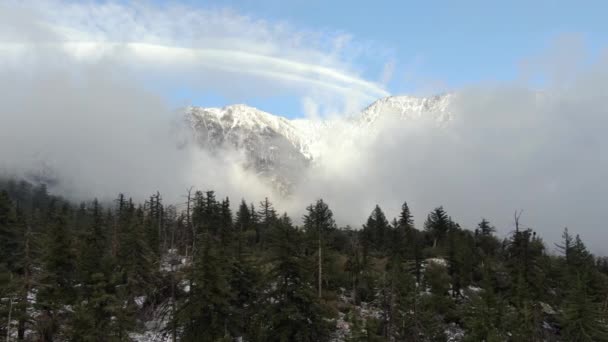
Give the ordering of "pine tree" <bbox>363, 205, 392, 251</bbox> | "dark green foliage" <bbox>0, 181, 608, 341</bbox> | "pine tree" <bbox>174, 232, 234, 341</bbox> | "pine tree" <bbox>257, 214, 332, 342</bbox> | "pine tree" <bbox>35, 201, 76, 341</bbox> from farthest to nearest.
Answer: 1. "pine tree" <bbox>363, 205, 392, 251</bbox>
2. "pine tree" <bbox>35, 201, 76, 341</bbox>
3. "pine tree" <bbox>174, 232, 234, 341</bbox>
4. "pine tree" <bbox>257, 214, 332, 342</bbox>
5. "dark green foliage" <bbox>0, 181, 608, 341</bbox>

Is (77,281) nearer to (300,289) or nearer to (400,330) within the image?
(300,289)

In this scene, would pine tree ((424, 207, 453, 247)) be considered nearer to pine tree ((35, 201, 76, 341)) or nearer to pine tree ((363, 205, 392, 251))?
pine tree ((363, 205, 392, 251))

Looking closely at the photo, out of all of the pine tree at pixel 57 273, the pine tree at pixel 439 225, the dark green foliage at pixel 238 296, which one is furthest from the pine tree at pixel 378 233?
the pine tree at pixel 57 273

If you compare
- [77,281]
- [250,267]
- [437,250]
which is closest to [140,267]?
[77,281]

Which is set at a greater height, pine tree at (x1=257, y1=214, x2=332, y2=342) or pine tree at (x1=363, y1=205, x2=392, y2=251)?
pine tree at (x1=363, y1=205, x2=392, y2=251)

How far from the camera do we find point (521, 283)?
154 ft

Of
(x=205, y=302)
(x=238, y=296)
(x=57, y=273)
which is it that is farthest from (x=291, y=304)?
(x=57, y=273)

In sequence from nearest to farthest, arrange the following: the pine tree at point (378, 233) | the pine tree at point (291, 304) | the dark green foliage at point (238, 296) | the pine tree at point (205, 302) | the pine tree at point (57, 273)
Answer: the dark green foliage at point (238, 296) < the pine tree at point (291, 304) < the pine tree at point (205, 302) < the pine tree at point (57, 273) < the pine tree at point (378, 233)

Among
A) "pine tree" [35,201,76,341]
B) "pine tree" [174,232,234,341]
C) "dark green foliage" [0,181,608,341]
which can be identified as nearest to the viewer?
"dark green foliage" [0,181,608,341]

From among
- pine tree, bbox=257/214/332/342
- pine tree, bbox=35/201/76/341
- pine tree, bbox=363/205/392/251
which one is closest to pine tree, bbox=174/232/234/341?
pine tree, bbox=257/214/332/342

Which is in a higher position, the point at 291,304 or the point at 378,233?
the point at 378,233

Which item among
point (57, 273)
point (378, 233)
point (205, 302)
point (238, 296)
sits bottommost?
point (205, 302)

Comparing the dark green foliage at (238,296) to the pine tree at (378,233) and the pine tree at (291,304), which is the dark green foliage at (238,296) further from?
the pine tree at (378,233)

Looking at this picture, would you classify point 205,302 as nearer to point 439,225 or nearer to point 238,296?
point 238,296
